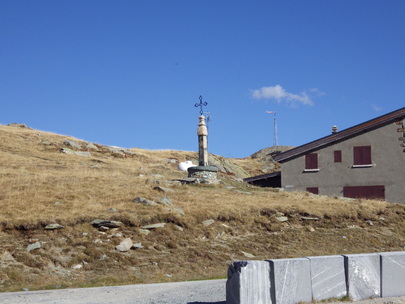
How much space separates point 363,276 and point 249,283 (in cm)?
292

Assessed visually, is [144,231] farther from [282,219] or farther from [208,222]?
[282,219]

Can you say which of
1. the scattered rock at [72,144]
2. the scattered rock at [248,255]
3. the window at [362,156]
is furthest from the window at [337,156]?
the scattered rock at [72,144]

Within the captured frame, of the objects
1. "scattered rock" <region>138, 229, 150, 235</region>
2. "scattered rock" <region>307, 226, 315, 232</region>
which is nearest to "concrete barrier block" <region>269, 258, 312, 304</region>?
"scattered rock" <region>138, 229, 150, 235</region>

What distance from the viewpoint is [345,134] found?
38.8 m

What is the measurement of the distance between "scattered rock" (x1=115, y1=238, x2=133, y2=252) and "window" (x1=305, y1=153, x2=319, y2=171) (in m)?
20.4

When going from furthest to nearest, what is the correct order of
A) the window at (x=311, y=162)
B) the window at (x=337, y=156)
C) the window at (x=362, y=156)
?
the window at (x=311, y=162) < the window at (x=337, y=156) < the window at (x=362, y=156)

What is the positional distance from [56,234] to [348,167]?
76.4 ft

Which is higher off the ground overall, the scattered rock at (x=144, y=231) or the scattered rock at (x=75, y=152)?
the scattered rock at (x=75, y=152)

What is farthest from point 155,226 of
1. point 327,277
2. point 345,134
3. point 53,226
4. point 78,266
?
point 345,134

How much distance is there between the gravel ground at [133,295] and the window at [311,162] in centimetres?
2457

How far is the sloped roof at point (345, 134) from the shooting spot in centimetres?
3825

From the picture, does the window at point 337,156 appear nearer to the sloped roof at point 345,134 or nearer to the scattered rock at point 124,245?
the sloped roof at point 345,134

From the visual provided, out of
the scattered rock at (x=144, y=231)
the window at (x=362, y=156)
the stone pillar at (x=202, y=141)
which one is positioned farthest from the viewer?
the window at (x=362, y=156)

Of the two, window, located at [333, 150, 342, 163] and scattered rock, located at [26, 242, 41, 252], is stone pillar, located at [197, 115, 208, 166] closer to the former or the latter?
window, located at [333, 150, 342, 163]
